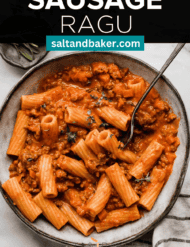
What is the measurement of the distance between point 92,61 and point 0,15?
1.53 m

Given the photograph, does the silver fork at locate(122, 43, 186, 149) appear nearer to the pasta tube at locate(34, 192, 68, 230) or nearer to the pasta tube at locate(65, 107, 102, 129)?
the pasta tube at locate(65, 107, 102, 129)

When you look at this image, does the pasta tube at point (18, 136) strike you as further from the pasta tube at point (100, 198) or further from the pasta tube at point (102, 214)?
the pasta tube at point (102, 214)

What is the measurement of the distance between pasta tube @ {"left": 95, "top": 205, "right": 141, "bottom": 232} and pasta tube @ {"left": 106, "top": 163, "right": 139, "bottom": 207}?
0.44 feet

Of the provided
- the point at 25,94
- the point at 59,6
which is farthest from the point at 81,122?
the point at 59,6

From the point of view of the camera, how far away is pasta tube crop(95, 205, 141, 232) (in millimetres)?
3320

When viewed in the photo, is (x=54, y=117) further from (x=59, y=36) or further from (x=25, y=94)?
(x=59, y=36)

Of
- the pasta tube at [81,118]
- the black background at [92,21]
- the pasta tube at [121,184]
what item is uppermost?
the black background at [92,21]

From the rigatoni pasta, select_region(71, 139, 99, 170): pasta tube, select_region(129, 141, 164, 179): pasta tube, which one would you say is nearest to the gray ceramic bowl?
the rigatoni pasta

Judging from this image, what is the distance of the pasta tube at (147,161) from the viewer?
3309 mm

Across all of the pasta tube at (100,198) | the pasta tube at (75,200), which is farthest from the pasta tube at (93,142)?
the pasta tube at (75,200)

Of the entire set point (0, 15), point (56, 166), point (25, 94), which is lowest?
point (56, 166)

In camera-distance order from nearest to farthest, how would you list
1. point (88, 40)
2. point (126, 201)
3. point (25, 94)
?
point (126, 201) → point (25, 94) → point (88, 40)

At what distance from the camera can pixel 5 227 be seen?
3.81m

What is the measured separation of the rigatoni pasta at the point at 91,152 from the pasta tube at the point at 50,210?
0.01 meters
